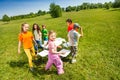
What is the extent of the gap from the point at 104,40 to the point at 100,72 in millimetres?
5873

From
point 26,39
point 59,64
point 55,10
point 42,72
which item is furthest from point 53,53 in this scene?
point 55,10

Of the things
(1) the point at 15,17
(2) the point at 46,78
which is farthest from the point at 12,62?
(1) the point at 15,17

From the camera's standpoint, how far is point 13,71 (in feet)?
30.1

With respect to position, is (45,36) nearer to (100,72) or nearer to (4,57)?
(4,57)

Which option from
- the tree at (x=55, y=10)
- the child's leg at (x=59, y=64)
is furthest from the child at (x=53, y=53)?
the tree at (x=55, y=10)

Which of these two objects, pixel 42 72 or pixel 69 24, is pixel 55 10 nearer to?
pixel 69 24

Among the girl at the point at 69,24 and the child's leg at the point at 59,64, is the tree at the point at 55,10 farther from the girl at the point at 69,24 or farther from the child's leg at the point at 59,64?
the child's leg at the point at 59,64

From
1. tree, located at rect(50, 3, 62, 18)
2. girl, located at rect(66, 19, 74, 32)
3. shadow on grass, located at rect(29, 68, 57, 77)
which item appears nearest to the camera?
shadow on grass, located at rect(29, 68, 57, 77)

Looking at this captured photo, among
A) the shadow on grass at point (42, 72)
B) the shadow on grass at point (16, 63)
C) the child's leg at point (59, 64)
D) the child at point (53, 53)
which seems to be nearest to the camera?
the child at point (53, 53)

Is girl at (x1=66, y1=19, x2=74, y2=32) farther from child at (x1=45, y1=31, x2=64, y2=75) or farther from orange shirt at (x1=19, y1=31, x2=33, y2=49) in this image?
orange shirt at (x1=19, y1=31, x2=33, y2=49)

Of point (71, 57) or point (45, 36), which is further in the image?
point (45, 36)

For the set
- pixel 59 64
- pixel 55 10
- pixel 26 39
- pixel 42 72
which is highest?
pixel 55 10

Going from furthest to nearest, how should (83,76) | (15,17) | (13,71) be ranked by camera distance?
(15,17) < (13,71) < (83,76)

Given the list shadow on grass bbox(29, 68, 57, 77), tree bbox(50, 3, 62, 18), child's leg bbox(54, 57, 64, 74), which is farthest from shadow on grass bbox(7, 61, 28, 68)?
tree bbox(50, 3, 62, 18)
